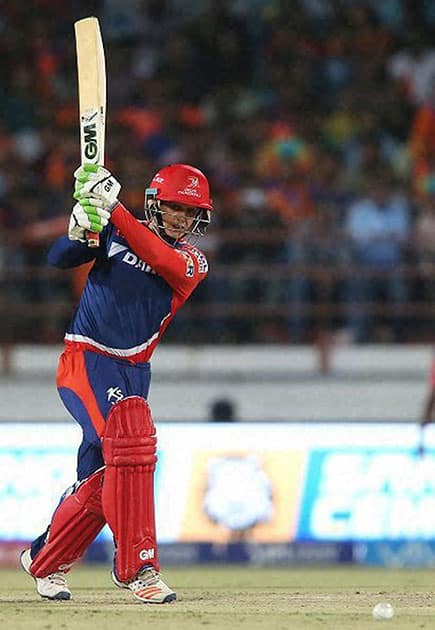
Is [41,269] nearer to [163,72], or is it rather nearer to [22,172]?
[22,172]

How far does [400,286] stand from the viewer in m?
12.8

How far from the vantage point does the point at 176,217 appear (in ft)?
23.2

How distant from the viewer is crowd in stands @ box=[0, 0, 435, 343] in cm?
1287

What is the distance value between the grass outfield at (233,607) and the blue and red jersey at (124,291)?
46.1 inches

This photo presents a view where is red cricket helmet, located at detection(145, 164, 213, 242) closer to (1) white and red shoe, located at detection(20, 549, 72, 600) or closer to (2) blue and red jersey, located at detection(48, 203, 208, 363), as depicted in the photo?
(2) blue and red jersey, located at detection(48, 203, 208, 363)

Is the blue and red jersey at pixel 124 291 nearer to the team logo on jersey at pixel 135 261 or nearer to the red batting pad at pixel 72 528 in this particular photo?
the team logo on jersey at pixel 135 261

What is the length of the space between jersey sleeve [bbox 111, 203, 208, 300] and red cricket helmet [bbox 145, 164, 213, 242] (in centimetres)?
16

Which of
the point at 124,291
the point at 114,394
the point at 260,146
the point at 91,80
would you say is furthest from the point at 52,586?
the point at 260,146

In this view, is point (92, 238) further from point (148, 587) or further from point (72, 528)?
point (148, 587)

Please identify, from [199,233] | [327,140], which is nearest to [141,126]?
[327,140]

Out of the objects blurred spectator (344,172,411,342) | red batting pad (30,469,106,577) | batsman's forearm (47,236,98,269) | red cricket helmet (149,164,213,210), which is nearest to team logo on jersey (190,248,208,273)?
red cricket helmet (149,164,213,210)

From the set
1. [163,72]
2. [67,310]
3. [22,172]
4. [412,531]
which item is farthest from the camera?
[163,72]

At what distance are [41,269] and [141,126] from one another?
249 centimetres

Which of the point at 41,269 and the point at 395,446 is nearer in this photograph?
the point at 395,446
